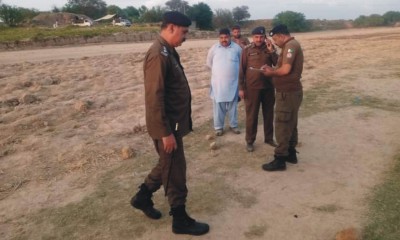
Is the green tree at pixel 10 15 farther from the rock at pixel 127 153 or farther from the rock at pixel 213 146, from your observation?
the rock at pixel 213 146

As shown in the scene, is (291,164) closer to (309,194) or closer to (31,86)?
(309,194)

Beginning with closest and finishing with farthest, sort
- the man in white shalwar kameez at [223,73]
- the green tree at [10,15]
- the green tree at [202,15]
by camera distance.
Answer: the man in white shalwar kameez at [223,73]
the green tree at [10,15]
the green tree at [202,15]

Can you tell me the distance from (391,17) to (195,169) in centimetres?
8511

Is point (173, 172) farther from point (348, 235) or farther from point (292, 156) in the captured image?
point (292, 156)

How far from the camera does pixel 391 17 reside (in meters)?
78.2

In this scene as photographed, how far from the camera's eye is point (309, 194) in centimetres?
418

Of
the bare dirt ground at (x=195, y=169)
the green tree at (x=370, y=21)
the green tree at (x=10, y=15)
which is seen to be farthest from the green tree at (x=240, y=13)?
the bare dirt ground at (x=195, y=169)

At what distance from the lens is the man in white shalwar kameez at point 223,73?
6.12 meters

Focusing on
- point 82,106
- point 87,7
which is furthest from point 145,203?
point 87,7

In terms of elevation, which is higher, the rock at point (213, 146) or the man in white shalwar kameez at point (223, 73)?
the man in white shalwar kameez at point (223, 73)

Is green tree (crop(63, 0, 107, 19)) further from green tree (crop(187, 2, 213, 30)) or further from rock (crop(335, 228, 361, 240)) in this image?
rock (crop(335, 228, 361, 240))

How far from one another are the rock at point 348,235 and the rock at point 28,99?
7481 mm

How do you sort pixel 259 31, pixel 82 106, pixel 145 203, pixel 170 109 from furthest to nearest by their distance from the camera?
pixel 82 106 < pixel 259 31 < pixel 145 203 < pixel 170 109

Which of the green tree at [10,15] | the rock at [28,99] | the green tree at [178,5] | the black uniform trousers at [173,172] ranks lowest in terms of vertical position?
the rock at [28,99]
